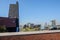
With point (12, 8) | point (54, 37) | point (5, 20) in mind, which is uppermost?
point (12, 8)

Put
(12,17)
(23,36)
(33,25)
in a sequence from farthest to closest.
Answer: (12,17) < (33,25) < (23,36)

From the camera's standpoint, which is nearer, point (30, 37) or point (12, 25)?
point (30, 37)

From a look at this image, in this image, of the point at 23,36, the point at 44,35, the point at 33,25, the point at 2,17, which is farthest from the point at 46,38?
the point at 2,17

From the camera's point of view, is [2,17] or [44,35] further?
[2,17]

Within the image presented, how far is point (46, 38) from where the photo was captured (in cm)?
755

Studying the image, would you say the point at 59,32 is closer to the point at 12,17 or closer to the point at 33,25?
the point at 33,25

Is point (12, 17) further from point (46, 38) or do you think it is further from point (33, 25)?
point (46, 38)

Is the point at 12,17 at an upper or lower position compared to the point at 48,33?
upper

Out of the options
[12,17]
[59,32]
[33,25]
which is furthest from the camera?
[12,17]

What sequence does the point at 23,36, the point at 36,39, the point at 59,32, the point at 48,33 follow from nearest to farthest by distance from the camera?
the point at 23,36
the point at 36,39
the point at 48,33
the point at 59,32

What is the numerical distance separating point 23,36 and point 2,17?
29.7 ft

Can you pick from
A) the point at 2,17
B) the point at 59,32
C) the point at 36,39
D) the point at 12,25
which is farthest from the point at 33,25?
the point at 36,39

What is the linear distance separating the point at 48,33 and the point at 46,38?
30cm

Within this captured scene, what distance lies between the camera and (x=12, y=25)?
1502 centimetres
